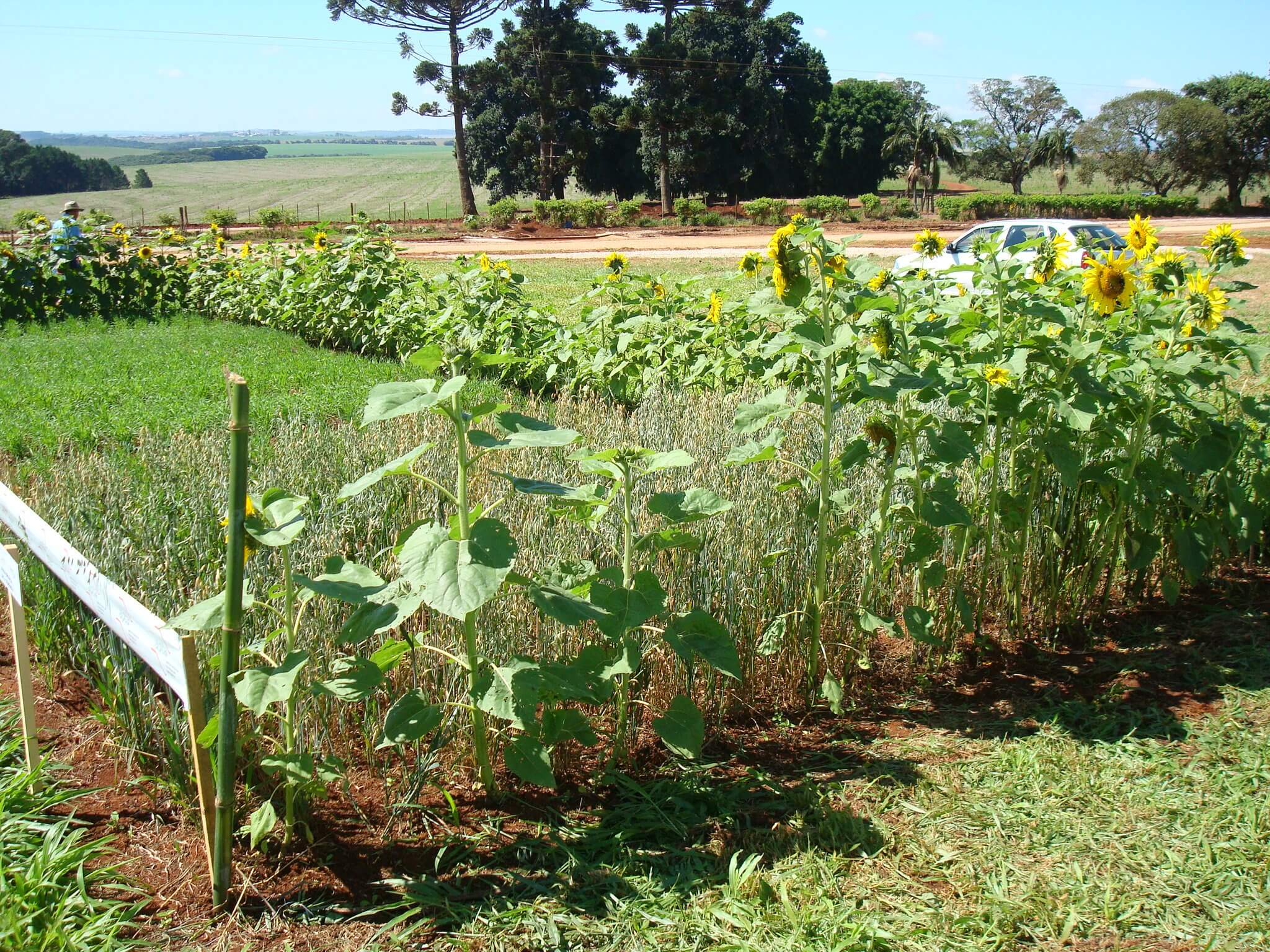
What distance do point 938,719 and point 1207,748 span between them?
2.26 ft

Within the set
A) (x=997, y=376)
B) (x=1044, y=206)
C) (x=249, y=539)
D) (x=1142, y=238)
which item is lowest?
(x=249, y=539)

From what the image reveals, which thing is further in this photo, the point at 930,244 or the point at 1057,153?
the point at 1057,153

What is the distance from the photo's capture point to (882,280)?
10.6 ft

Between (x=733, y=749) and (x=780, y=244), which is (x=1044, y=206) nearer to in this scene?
(x=780, y=244)

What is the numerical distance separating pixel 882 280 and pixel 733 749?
1.59 meters

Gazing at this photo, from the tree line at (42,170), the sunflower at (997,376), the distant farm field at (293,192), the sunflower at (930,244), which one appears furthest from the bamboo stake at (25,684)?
the tree line at (42,170)

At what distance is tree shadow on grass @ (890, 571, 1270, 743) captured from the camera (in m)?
2.79

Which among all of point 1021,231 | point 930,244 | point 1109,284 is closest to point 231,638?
point 1109,284

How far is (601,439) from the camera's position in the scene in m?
4.55

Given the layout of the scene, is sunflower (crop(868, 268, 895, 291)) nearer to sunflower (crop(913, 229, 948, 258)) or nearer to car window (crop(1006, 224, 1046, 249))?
sunflower (crop(913, 229, 948, 258))

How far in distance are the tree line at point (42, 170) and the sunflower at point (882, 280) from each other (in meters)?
77.0

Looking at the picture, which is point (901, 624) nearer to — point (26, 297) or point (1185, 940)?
point (1185, 940)

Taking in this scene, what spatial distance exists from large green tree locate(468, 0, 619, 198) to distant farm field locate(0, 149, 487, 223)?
450cm

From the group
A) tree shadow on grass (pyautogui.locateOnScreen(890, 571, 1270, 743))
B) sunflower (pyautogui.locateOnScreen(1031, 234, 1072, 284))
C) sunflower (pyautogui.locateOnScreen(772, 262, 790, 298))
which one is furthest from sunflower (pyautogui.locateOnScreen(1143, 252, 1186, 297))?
sunflower (pyautogui.locateOnScreen(772, 262, 790, 298))
